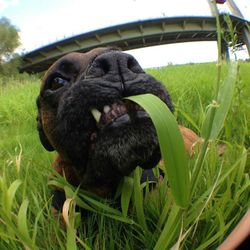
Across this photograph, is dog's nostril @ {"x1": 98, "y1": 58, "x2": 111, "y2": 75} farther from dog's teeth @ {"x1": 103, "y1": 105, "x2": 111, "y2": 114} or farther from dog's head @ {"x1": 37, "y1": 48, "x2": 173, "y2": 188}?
dog's teeth @ {"x1": 103, "y1": 105, "x2": 111, "y2": 114}

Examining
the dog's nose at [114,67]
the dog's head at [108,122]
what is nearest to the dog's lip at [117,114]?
the dog's head at [108,122]

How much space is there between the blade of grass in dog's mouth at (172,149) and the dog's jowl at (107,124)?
0.46 m

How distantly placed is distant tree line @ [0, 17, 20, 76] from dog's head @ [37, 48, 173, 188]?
2106 centimetres

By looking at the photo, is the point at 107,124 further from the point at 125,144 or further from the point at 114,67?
the point at 114,67

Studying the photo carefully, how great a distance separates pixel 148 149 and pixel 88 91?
331mm

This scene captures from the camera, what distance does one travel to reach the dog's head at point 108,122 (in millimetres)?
1423

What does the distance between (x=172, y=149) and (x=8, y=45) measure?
28.0 metres

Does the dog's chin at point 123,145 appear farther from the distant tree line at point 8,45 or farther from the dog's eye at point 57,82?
the distant tree line at point 8,45

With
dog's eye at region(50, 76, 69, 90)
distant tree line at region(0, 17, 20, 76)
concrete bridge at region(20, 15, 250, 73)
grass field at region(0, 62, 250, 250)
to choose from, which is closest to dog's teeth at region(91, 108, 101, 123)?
grass field at region(0, 62, 250, 250)

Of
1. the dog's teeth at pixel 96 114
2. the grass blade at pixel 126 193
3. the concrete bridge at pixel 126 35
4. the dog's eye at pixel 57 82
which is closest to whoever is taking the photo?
the grass blade at pixel 126 193

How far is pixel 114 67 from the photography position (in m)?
1.50

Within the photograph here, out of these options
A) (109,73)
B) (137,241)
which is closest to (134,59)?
(109,73)

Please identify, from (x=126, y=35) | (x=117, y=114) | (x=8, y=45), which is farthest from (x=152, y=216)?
(x=8, y=45)

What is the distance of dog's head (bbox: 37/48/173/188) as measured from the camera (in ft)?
4.67
